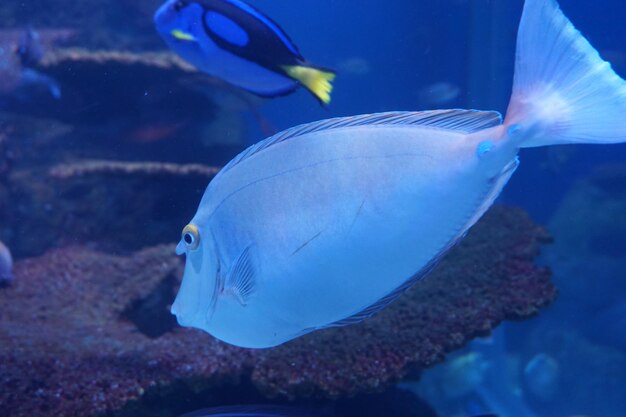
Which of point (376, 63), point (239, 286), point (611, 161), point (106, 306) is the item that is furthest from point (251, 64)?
point (376, 63)

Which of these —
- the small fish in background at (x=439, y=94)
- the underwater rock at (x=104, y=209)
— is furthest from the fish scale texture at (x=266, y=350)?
the small fish in background at (x=439, y=94)

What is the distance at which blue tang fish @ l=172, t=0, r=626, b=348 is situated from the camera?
31.4 inches

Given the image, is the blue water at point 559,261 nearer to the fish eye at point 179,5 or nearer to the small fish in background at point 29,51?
the small fish in background at point 29,51

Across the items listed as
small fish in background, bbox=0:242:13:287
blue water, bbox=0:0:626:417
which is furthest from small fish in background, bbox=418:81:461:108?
small fish in background, bbox=0:242:13:287

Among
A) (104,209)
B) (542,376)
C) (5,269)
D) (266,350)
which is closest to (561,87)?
(266,350)

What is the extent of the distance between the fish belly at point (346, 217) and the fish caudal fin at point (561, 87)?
115 mm

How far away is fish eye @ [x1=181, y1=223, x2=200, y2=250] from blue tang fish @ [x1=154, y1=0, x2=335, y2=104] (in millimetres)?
890

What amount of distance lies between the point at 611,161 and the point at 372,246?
5.18m

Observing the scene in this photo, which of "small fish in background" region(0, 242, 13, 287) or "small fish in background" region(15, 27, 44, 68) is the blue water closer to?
"small fish in background" region(15, 27, 44, 68)

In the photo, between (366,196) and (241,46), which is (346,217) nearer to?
(366,196)

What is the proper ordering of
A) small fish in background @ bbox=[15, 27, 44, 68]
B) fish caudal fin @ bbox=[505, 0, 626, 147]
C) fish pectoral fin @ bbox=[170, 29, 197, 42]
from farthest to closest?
small fish in background @ bbox=[15, 27, 44, 68]
fish pectoral fin @ bbox=[170, 29, 197, 42]
fish caudal fin @ bbox=[505, 0, 626, 147]

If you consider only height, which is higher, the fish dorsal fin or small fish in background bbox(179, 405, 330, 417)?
the fish dorsal fin

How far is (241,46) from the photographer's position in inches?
71.6

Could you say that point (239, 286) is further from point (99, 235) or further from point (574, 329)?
point (574, 329)
